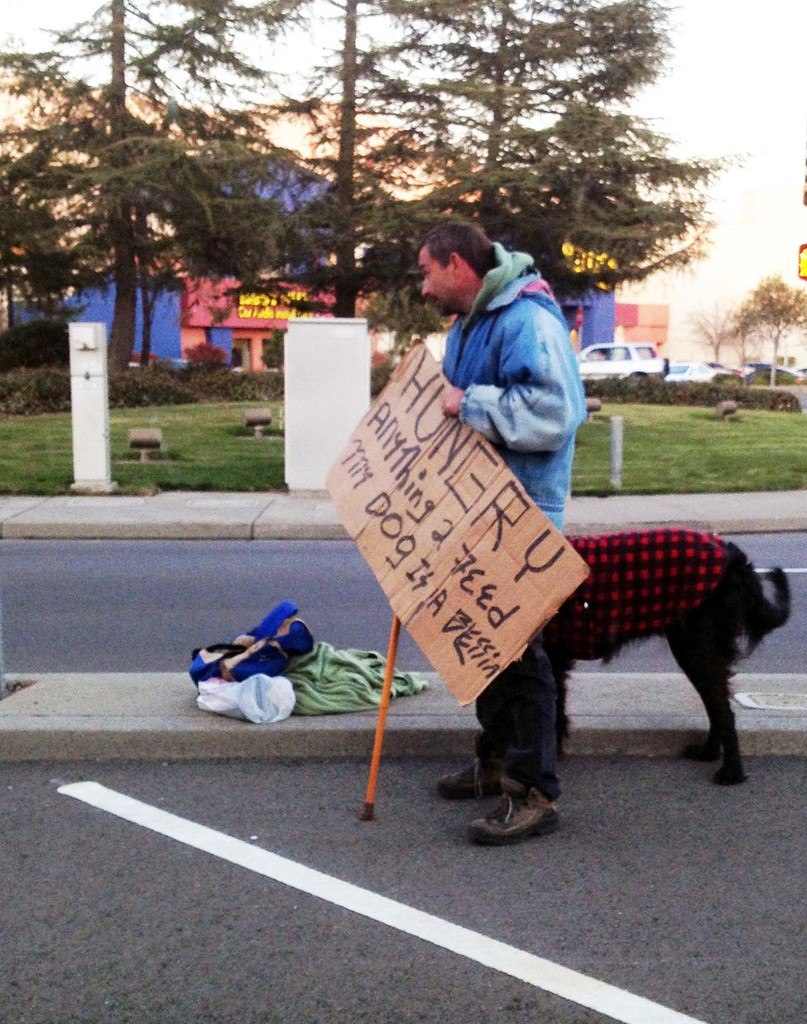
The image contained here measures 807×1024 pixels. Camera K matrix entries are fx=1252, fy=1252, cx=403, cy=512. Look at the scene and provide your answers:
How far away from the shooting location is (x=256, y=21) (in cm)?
2755

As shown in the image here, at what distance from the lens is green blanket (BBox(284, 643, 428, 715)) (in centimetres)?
521

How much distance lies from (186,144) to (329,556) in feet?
58.2

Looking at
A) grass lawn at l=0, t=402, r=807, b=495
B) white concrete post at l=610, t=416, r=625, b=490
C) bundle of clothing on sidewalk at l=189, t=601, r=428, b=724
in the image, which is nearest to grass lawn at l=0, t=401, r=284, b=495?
grass lawn at l=0, t=402, r=807, b=495

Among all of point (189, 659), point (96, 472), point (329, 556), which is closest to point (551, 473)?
point (189, 659)

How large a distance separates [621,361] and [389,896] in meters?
40.7

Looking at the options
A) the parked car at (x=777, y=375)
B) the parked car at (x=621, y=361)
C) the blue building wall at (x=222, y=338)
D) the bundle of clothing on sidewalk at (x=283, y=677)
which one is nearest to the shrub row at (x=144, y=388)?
the parked car at (x=621, y=361)

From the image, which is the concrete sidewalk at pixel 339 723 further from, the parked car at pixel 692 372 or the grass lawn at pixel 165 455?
the parked car at pixel 692 372

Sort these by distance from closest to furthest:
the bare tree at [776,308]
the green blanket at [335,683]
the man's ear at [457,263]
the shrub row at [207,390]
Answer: the man's ear at [457,263] < the green blanket at [335,683] < the shrub row at [207,390] < the bare tree at [776,308]

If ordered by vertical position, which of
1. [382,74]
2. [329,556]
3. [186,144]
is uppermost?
[382,74]

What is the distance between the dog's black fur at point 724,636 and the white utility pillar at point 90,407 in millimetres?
10771

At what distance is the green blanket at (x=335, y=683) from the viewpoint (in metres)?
5.21

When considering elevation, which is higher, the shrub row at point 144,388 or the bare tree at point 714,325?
the bare tree at point 714,325

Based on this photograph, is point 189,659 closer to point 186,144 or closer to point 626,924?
point 626,924

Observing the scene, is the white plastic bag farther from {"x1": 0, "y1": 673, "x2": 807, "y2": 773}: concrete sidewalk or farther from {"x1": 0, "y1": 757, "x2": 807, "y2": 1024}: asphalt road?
{"x1": 0, "y1": 757, "x2": 807, "y2": 1024}: asphalt road
